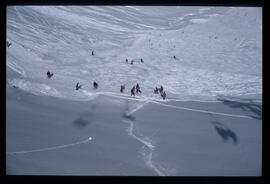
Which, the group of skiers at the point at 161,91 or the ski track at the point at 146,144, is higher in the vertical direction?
the group of skiers at the point at 161,91

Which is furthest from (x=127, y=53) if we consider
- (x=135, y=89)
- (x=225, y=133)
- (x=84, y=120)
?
(x=225, y=133)

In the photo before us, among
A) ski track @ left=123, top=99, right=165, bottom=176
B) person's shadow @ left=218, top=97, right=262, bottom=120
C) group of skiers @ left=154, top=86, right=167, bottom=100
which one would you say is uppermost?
group of skiers @ left=154, top=86, right=167, bottom=100

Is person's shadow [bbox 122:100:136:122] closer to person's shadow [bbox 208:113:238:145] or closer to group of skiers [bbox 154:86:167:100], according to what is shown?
group of skiers [bbox 154:86:167:100]

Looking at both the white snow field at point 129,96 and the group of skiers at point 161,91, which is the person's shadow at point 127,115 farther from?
the group of skiers at point 161,91

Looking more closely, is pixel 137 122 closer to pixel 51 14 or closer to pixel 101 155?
pixel 101 155

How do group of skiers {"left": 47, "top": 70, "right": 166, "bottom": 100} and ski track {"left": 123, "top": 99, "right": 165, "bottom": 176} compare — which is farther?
group of skiers {"left": 47, "top": 70, "right": 166, "bottom": 100}

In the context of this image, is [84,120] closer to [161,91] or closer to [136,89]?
[136,89]

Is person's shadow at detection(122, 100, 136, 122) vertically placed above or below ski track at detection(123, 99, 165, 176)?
above

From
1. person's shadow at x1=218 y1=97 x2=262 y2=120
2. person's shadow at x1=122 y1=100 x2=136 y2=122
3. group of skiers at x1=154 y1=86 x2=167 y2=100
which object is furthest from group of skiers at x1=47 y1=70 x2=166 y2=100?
person's shadow at x1=218 y1=97 x2=262 y2=120

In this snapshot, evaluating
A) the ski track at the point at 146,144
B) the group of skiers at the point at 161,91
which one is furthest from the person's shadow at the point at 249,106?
the ski track at the point at 146,144
